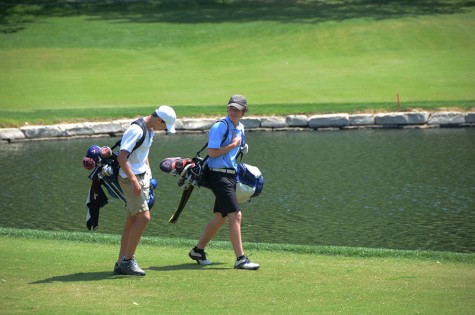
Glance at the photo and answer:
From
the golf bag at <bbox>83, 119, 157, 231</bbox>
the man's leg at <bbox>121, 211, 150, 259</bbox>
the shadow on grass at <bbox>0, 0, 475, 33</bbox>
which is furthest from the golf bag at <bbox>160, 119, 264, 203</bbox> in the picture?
the shadow on grass at <bbox>0, 0, 475, 33</bbox>

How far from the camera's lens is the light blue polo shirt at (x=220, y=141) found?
8.38 metres

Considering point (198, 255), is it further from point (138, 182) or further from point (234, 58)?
point (234, 58)

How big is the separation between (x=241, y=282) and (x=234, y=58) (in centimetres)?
2456

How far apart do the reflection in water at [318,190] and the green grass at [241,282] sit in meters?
1.99

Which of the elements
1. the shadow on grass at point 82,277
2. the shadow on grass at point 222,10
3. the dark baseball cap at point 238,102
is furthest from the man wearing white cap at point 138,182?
the shadow on grass at point 222,10

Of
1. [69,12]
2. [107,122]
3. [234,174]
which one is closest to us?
[234,174]

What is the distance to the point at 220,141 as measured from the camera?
8.38 metres

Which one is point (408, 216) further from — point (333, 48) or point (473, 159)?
point (333, 48)

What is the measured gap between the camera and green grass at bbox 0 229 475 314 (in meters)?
6.69

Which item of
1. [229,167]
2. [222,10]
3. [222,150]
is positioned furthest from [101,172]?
[222,10]

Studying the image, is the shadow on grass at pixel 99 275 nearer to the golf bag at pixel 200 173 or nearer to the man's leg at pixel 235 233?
the man's leg at pixel 235 233

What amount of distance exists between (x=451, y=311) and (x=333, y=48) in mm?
26481

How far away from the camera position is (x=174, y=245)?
408 inches

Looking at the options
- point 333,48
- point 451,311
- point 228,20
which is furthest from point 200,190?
point 228,20
